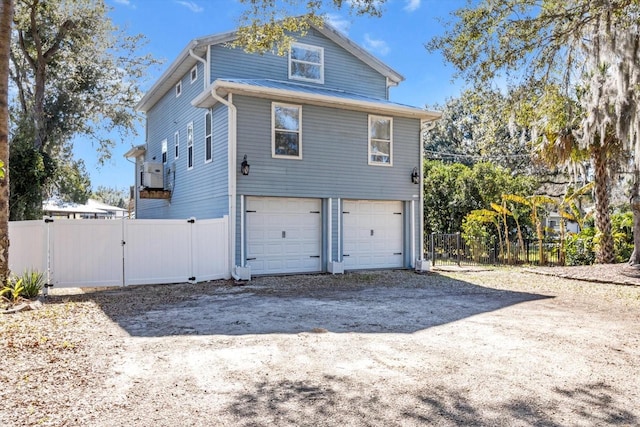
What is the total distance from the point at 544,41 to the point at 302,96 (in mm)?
5704

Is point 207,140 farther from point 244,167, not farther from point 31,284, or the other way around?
point 31,284

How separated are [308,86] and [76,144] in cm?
1657

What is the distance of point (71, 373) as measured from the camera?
421cm

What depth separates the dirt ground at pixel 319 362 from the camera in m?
3.38

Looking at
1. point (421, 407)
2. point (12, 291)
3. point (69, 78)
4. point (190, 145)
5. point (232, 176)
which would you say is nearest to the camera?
point (421, 407)

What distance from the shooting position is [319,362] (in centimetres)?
457

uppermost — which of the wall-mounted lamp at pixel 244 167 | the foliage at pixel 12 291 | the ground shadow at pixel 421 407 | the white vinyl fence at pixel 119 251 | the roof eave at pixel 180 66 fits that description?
the roof eave at pixel 180 66

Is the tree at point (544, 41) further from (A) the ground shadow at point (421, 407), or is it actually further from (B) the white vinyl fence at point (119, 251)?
(B) the white vinyl fence at point (119, 251)

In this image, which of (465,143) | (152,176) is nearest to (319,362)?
(152,176)

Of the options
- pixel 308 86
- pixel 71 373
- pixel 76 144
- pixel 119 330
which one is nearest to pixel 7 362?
pixel 71 373

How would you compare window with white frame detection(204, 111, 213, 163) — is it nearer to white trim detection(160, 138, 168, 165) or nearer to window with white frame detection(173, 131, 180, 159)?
window with white frame detection(173, 131, 180, 159)

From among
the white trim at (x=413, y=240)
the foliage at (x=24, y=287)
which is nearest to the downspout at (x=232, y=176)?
the foliage at (x=24, y=287)

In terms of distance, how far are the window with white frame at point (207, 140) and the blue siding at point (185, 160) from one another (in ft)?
0.63

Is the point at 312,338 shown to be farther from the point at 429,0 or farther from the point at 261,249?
the point at 429,0
